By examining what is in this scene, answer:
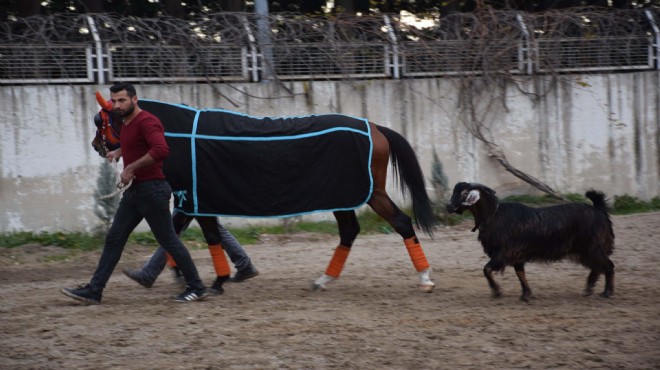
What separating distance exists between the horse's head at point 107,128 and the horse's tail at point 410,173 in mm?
2307

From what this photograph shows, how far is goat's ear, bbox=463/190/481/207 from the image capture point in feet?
21.7

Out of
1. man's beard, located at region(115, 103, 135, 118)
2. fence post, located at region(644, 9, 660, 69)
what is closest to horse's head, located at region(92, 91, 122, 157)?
man's beard, located at region(115, 103, 135, 118)

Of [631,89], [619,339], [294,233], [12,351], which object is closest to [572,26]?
[631,89]

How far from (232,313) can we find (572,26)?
8895 millimetres

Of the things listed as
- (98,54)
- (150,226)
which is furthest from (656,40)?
(150,226)

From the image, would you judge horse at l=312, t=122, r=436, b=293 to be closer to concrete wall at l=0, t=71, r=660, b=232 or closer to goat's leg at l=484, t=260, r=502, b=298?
goat's leg at l=484, t=260, r=502, b=298

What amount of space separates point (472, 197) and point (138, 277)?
3041 millimetres

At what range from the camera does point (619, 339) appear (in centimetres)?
539

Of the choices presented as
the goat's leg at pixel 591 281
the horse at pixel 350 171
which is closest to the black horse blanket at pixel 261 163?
the horse at pixel 350 171

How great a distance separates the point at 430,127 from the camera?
12320mm

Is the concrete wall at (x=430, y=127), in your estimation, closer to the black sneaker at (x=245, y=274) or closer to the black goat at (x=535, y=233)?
the black sneaker at (x=245, y=274)

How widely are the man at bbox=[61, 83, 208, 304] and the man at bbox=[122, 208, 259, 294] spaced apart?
1.15ft

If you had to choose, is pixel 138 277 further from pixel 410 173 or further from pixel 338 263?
pixel 410 173

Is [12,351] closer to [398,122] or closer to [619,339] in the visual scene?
[619,339]
